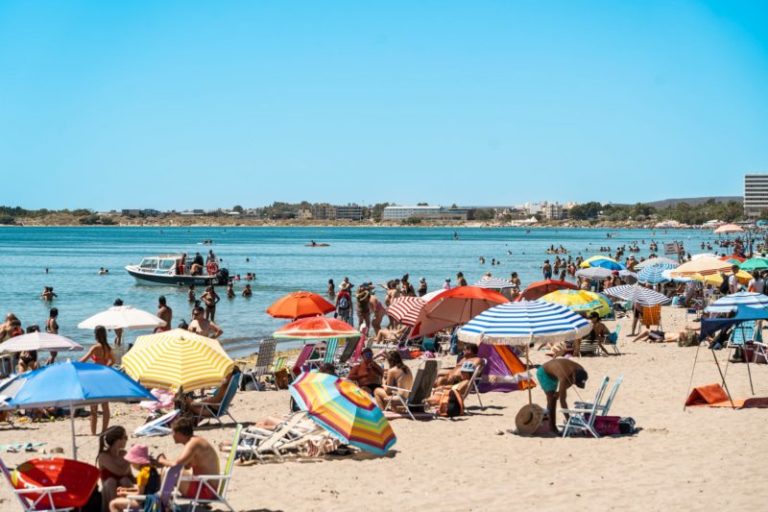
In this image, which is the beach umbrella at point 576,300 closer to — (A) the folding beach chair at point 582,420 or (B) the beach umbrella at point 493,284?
(B) the beach umbrella at point 493,284

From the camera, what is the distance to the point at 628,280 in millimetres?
33875

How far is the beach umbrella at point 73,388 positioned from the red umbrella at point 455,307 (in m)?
9.61

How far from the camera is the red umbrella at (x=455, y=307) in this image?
1716 centimetres

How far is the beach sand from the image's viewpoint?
26.7ft

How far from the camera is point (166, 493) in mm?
7277

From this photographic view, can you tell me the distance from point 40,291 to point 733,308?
37311mm

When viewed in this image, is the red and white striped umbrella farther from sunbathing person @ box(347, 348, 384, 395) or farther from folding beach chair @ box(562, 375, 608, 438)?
folding beach chair @ box(562, 375, 608, 438)

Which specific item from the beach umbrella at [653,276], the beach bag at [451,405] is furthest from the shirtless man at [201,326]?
the beach umbrella at [653,276]

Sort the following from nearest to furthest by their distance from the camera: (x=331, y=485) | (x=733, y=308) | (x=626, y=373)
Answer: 1. (x=331, y=485)
2. (x=733, y=308)
3. (x=626, y=373)

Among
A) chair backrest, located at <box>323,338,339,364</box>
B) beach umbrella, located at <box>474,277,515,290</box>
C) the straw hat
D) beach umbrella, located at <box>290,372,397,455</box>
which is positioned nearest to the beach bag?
the straw hat

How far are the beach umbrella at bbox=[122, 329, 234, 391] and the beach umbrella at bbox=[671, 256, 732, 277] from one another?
16073 millimetres

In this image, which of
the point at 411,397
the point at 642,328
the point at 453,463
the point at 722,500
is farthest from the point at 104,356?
the point at 642,328

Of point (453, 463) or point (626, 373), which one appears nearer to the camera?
point (453, 463)

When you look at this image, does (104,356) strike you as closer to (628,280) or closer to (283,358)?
(283,358)
